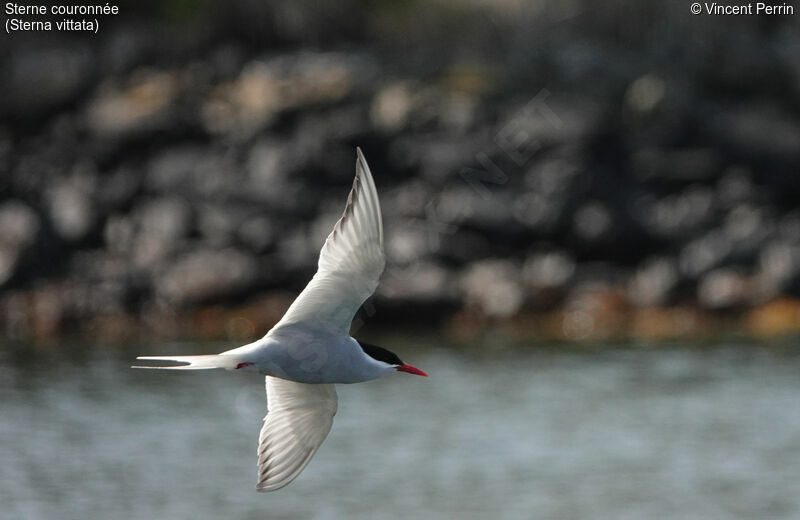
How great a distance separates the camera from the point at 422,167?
66.8 feet

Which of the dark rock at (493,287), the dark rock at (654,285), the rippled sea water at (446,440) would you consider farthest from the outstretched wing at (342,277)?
the dark rock at (654,285)

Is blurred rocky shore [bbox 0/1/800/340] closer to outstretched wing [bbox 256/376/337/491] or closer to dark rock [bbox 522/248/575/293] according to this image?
dark rock [bbox 522/248/575/293]

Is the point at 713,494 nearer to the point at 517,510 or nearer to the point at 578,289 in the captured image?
the point at 517,510

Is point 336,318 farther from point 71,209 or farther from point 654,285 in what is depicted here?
point 71,209

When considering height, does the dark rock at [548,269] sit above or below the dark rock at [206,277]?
below

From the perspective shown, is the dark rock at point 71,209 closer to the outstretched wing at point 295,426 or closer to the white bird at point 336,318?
the outstretched wing at point 295,426

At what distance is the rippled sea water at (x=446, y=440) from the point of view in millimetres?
13109

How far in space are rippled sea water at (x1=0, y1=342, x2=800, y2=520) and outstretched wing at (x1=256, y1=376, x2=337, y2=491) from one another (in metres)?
5.92

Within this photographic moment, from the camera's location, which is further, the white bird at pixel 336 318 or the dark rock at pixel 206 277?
the dark rock at pixel 206 277

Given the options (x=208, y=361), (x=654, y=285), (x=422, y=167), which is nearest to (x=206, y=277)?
(x=422, y=167)

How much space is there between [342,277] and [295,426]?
3.48 feet

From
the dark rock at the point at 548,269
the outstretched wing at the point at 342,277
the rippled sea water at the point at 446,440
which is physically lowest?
the rippled sea water at the point at 446,440

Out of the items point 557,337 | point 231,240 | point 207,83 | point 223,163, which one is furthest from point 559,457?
point 207,83

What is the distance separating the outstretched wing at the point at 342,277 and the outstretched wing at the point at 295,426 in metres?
0.78
